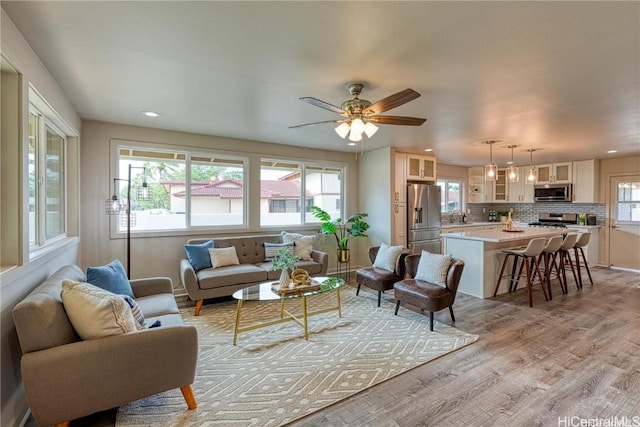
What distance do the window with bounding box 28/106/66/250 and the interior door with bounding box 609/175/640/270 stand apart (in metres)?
9.37

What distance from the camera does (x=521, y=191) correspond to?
7672 mm

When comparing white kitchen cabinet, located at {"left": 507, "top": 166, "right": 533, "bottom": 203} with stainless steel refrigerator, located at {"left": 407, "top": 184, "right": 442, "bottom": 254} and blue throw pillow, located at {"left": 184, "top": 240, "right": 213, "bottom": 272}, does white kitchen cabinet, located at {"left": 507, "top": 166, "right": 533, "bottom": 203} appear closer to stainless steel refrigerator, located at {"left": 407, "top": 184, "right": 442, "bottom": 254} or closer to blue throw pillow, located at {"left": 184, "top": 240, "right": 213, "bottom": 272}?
stainless steel refrigerator, located at {"left": 407, "top": 184, "right": 442, "bottom": 254}

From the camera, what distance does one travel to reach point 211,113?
3.60 m

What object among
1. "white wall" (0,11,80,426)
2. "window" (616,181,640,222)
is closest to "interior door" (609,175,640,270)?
"window" (616,181,640,222)

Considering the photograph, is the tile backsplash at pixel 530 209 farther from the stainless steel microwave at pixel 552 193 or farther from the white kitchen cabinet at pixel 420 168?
the white kitchen cabinet at pixel 420 168

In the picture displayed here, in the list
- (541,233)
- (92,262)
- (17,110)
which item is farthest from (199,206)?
(541,233)

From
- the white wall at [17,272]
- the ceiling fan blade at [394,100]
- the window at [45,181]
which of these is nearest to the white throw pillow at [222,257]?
the window at [45,181]

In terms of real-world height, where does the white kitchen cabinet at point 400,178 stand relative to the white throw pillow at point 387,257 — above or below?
above

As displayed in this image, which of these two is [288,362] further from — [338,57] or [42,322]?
[338,57]

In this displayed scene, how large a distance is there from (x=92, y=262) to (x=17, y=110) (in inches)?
104

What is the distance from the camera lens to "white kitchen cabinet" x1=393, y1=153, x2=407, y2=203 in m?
5.69

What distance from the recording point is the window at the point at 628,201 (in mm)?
6203

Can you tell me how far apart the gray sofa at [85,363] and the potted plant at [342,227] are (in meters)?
3.58

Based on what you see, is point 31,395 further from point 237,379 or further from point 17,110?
point 17,110
